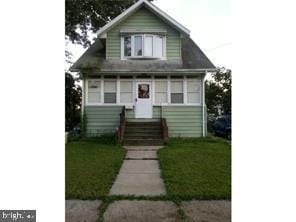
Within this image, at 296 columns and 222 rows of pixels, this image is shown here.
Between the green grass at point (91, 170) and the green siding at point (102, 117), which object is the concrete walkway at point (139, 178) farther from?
the green siding at point (102, 117)

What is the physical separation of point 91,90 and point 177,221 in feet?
31.1

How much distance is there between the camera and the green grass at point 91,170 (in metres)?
4.20

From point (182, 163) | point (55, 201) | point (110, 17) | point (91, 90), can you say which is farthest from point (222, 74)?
point (55, 201)

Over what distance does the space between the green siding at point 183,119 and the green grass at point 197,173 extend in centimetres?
326

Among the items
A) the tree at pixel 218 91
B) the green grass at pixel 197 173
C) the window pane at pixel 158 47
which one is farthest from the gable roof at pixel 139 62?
the tree at pixel 218 91

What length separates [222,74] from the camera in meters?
23.3

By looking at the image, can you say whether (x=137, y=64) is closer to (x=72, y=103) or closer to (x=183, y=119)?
(x=183, y=119)

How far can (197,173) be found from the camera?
5.55m

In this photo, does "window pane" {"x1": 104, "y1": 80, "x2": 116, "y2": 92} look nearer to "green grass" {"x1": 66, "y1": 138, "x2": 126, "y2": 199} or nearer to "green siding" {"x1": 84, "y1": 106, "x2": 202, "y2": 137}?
"green siding" {"x1": 84, "y1": 106, "x2": 202, "y2": 137}

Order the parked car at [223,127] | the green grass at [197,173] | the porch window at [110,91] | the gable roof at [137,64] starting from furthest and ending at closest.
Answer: the parked car at [223,127]
the porch window at [110,91]
the gable roof at [137,64]
the green grass at [197,173]

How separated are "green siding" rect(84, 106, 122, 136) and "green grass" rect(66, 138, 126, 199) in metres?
2.26
